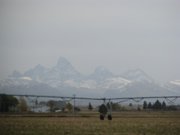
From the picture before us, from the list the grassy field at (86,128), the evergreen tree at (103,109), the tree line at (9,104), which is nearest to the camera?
the grassy field at (86,128)

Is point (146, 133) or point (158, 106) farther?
point (158, 106)

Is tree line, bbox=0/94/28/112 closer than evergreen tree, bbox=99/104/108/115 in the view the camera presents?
No

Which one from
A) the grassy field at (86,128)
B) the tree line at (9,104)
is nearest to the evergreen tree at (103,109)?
the grassy field at (86,128)

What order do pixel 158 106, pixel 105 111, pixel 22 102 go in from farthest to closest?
pixel 158 106
pixel 22 102
pixel 105 111

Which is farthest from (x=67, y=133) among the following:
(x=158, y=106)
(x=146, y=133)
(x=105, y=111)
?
(x=158, y=106)

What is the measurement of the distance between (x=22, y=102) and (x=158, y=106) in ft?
183

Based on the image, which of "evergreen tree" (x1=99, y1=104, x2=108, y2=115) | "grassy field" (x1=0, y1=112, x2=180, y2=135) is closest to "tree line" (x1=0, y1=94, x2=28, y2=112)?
"evergreen tree" (x1=99, y1=104, x2=108, y2=115)

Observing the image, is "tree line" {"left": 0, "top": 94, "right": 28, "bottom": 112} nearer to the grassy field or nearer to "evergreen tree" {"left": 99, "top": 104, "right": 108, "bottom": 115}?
"evergreen tree" {"left": 99, "top": 104, "right": 108, "bottom": 115}

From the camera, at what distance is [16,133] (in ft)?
83.0

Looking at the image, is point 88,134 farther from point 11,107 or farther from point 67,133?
point 11,107

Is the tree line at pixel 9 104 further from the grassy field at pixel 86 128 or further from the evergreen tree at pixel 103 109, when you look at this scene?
the grassy field at pixel 86 128

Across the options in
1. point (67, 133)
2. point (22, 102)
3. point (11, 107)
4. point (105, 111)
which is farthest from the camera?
point (22, 102)

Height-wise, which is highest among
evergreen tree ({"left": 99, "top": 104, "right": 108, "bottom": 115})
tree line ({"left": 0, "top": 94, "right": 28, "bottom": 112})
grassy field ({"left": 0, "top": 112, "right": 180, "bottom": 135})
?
tree line ({"left": 0, "top": 94, "right": 28, "bottom": 112})

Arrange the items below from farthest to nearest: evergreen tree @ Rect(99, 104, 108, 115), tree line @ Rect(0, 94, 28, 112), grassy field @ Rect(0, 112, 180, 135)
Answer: tree line @ Rect(0, 94, 28, 112) < evergreen tree @ Rect(99, 104, 108, 115) < grassy field @ Rect(0, 112, 180, 135)
